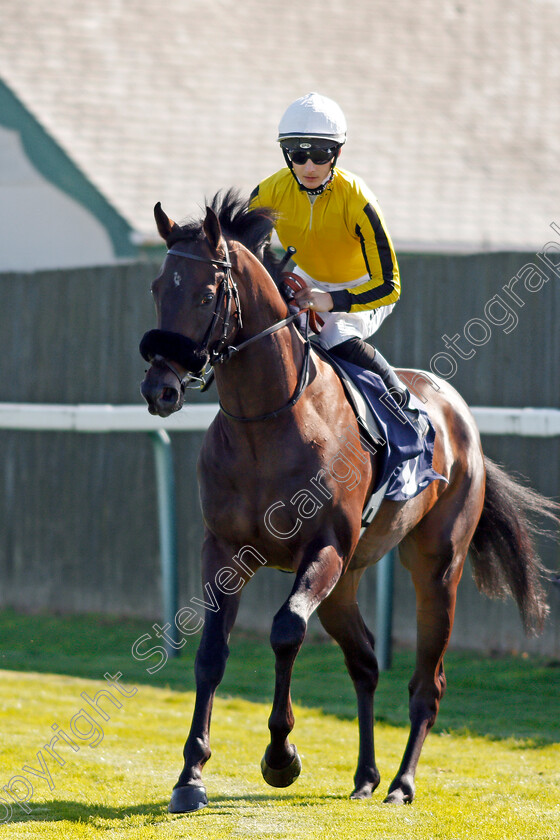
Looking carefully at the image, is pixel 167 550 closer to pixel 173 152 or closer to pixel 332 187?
pixel 332 187

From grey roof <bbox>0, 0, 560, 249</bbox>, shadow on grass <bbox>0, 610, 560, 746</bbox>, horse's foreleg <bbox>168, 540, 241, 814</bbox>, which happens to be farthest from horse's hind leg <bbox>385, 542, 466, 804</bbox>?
grey roof <bbox>0, 0, 560, 249</bbox>

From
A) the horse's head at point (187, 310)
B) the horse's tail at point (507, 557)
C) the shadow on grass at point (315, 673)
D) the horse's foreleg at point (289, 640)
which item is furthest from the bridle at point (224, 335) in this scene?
the shadow on grass at point (315, 673)

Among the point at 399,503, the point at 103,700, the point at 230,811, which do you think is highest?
the point at 399,503

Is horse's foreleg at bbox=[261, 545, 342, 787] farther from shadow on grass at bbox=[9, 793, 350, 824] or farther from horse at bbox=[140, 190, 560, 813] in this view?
shadow on grass at bbox=[9, 793, 350, 824]

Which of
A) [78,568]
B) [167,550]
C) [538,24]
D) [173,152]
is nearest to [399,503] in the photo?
[167,550]

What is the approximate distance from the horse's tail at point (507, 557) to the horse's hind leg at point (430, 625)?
0.43 m

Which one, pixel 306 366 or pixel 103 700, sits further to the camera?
pixel 103 700

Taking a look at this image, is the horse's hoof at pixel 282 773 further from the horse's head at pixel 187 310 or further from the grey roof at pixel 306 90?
the grey roof at pixel 306 90

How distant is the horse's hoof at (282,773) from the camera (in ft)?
14.5

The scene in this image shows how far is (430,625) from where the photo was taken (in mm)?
5332

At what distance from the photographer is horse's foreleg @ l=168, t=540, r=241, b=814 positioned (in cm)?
417

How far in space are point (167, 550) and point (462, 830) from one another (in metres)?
3.91

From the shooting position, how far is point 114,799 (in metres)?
4.53

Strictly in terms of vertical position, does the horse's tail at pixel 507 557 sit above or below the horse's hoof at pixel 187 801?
above
